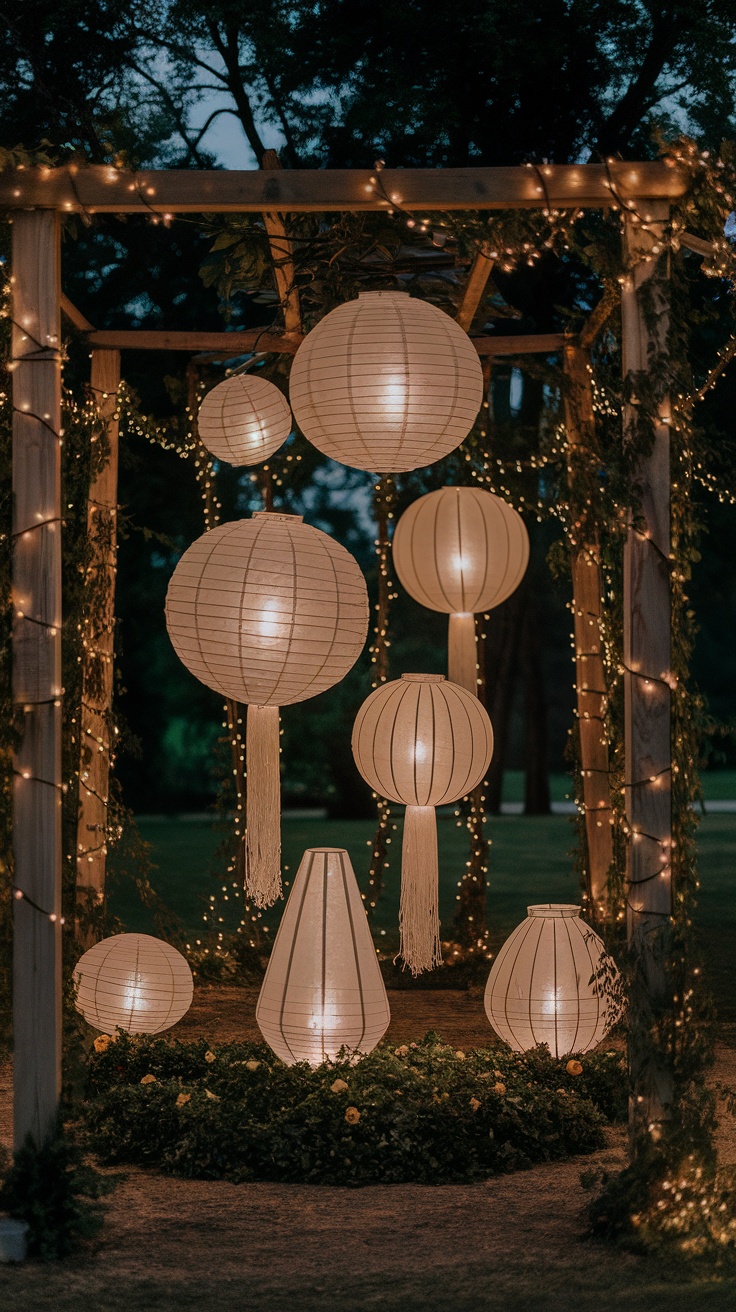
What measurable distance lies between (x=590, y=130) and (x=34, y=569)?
7.28 m

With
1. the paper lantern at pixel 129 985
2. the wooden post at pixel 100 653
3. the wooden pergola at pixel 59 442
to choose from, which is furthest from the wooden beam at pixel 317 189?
the paper lantern at pixel 129 985

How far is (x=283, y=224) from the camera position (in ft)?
15.1

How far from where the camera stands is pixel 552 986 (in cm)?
454

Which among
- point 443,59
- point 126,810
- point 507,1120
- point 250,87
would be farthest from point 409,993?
point 250,87

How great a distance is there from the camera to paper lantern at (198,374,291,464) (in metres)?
5.23

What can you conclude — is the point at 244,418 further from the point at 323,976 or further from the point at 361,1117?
the point at 361,1117

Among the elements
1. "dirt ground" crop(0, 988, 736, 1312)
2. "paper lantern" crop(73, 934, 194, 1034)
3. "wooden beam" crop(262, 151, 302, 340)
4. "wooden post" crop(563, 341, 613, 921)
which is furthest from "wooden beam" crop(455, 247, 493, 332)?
"dirt ground" crop(0, 988, 736, 1312)

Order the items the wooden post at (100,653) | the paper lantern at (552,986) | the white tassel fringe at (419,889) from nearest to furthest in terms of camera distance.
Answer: the paper lantern at (552,986) → the white tassel fringe at (419,889) → the wooden post at (100,653)

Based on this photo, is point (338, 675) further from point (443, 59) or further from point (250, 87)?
point (250, 87)

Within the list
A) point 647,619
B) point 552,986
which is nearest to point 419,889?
point 552,986

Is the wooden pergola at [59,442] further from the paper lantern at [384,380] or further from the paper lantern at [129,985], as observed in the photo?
the paper lantern at [129,985]

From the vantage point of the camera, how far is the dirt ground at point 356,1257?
Result: 299cm

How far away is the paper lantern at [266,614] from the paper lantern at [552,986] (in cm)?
89

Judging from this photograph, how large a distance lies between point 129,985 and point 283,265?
2.55m
